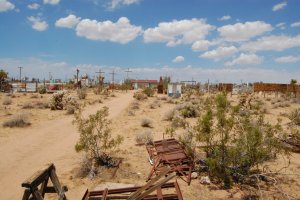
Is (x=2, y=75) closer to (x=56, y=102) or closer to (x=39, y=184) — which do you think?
(x=56, y=102)

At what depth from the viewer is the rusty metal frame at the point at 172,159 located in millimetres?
8023

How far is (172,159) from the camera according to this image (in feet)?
28.1

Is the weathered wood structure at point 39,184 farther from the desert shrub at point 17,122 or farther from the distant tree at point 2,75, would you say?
the distant tree at point 2,75

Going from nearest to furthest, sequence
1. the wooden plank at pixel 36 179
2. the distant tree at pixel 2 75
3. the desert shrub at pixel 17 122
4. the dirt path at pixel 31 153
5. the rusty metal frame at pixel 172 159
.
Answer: the wooden plank at pixel 36 179
the dirt path at pixel 31 153
the rusty metal frame at pixel 172 159
the desert shrub at pixel 17 122
the distant tree at pixel 2 75

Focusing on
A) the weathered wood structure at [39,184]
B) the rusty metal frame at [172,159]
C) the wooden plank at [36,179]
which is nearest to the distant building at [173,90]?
the rusty metal frame at [172,159]

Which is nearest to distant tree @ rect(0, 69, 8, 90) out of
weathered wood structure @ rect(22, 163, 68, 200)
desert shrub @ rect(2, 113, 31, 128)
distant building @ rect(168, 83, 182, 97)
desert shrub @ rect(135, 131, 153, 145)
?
distant building @ rect(168, 83, 182, 97)

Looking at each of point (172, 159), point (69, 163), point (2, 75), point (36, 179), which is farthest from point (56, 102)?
point (2, 75)

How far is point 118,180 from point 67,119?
1108 centimetres

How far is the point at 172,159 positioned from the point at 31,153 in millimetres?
5160

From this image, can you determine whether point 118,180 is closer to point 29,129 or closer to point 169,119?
point 29,129

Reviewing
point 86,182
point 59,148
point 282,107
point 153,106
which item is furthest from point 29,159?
point 282,107

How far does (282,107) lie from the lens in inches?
1041

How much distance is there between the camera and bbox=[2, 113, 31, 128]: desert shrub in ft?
48.3

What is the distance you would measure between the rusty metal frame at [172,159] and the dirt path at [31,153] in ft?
8.53
